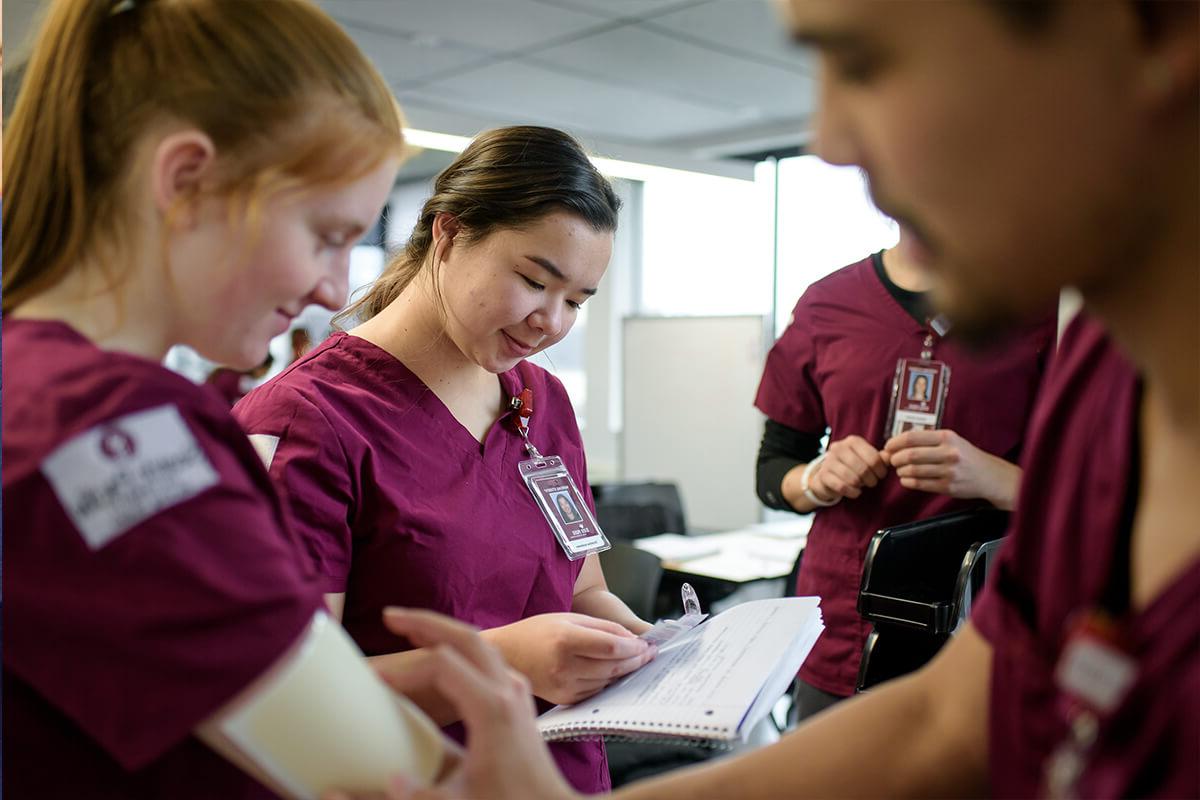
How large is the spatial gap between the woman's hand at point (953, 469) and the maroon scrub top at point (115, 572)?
132 cm

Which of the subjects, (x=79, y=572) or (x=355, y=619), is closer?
(x=79, y=572)

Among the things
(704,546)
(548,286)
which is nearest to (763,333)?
(704,546)

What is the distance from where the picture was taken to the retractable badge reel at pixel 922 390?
1883 mm

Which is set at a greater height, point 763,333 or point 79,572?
point 79,572

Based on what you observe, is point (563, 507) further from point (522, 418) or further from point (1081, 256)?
point (1081, 256)

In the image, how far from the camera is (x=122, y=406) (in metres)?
0.66

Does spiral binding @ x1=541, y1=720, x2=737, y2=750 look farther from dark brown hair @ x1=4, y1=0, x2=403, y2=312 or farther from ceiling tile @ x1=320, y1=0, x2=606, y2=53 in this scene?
ceiling tile @ x1=320, y1=0, x2=606, y2=53

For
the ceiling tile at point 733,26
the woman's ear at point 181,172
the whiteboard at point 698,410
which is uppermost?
the ceiling tile at point 733,26

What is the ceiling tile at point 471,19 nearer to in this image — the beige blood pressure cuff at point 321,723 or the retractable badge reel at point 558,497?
the retractable badge reel at point 558,497

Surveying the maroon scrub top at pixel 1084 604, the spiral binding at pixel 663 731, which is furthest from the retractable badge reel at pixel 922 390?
the maroon scrub top at pixel 1084 604

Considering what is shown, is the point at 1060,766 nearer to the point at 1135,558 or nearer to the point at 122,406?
the point at 1135,558

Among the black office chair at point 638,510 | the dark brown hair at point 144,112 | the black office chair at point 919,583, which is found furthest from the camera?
the black office chair at point 638,510

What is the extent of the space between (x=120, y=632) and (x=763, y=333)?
4.92 m

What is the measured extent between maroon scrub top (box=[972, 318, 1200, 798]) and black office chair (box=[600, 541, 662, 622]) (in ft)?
7.98
